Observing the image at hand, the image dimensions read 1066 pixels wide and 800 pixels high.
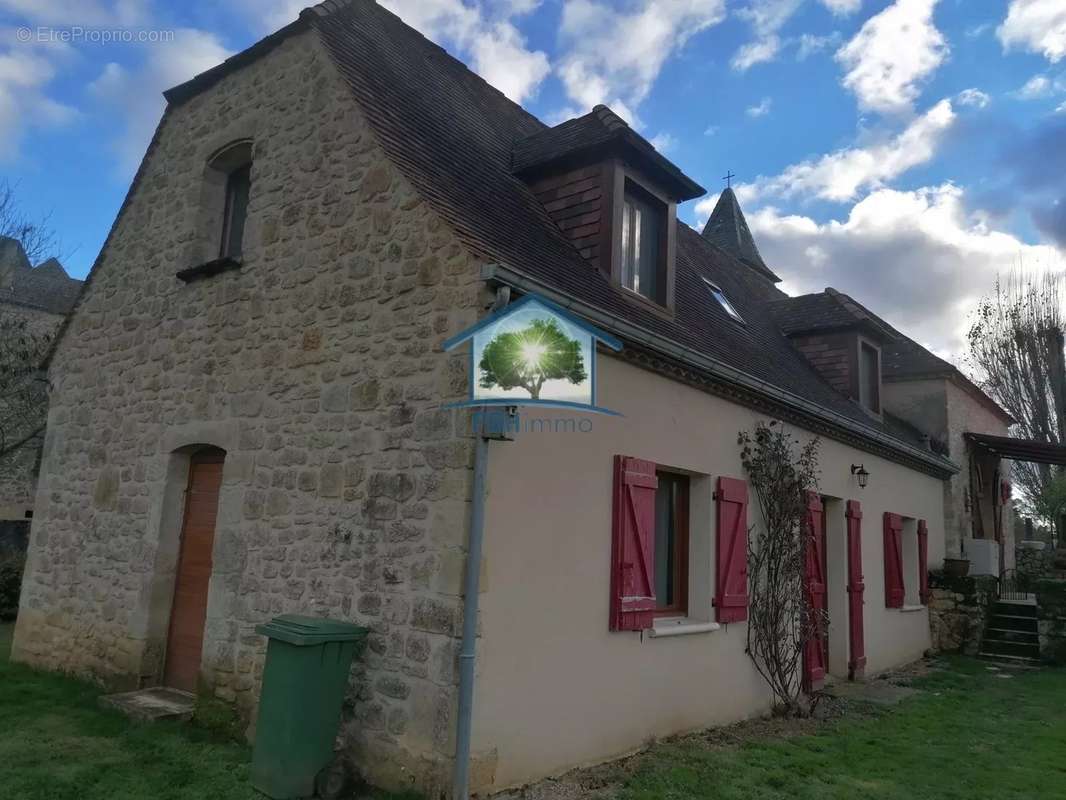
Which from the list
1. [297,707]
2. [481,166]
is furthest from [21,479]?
[297,707]

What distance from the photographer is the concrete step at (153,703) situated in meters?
6.01

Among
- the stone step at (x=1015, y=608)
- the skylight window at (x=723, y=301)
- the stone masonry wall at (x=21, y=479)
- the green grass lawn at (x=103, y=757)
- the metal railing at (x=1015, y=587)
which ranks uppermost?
the skylight window at (x=723, y=301)

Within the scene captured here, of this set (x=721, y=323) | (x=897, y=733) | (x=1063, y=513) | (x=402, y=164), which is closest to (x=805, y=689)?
(x=897, y=733)

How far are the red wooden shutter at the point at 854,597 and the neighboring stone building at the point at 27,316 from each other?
16.6 metres

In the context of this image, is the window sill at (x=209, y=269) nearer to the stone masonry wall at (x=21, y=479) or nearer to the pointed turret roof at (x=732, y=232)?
the pointed turret roof at (x=732, y=232)

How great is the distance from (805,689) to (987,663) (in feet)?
17.2

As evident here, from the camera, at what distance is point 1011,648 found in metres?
12.1

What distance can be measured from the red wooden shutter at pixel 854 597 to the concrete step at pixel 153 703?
300 inches

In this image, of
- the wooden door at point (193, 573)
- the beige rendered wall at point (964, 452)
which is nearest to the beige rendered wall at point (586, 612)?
the wooden door at point (193, 573)

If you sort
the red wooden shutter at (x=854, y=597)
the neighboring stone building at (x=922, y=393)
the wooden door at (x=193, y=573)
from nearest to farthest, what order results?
the wooden door at (x=193, y=573) < the red wooden shutter at (x=854, y=597) < the neighboring stone building at (x=922, y=393)

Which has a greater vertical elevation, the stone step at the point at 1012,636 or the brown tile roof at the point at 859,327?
the brown tile roof at the point at 859,327

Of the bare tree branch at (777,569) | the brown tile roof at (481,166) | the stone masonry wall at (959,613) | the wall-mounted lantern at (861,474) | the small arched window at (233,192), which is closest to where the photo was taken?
the brown tile roof at (481,166)

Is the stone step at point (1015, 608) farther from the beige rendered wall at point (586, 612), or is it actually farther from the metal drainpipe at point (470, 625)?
the metal drainpipe at point (470, 625)

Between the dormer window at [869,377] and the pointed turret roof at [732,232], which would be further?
the pointed turret roof at [732,232]
